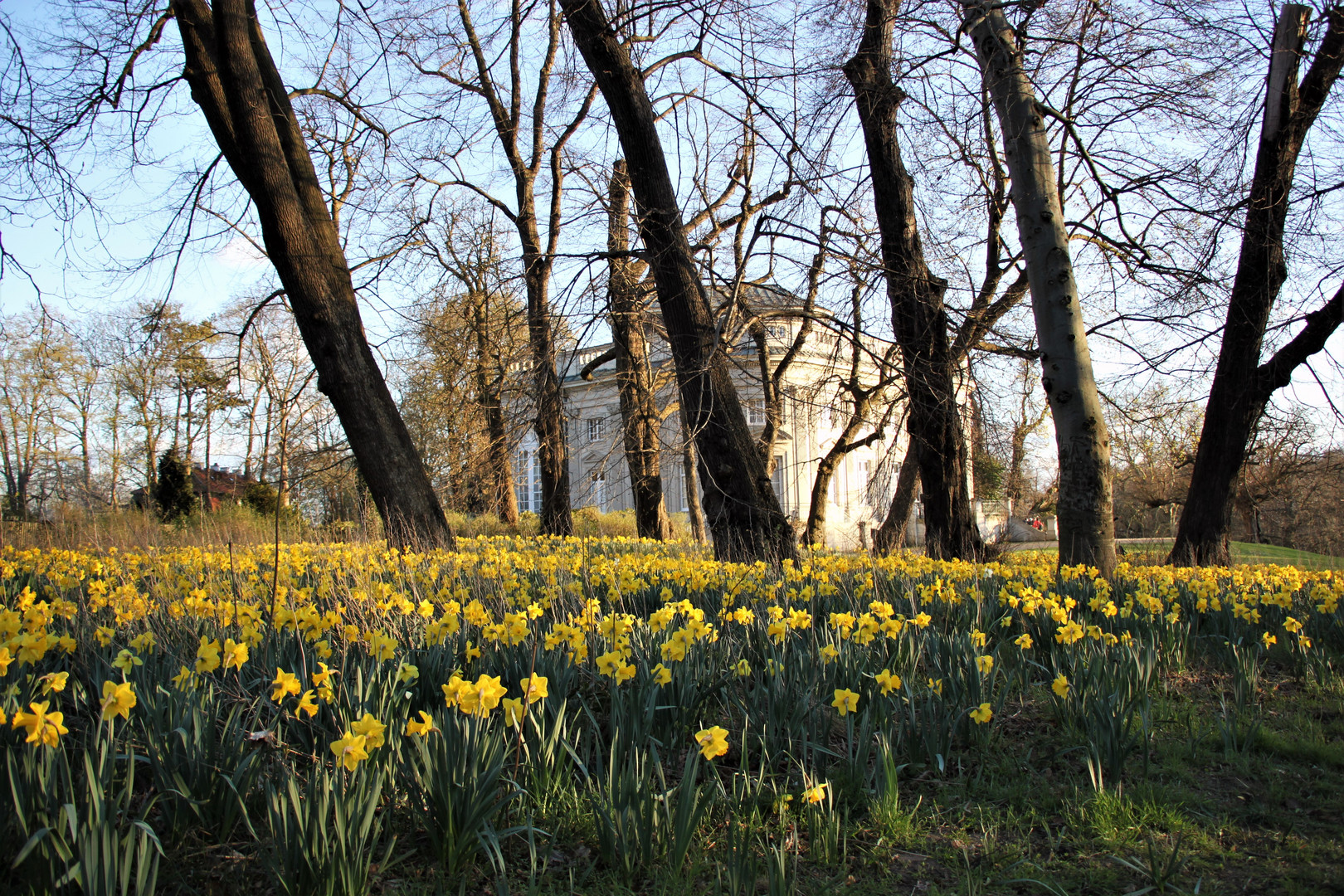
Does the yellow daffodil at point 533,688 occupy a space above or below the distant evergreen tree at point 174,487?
below

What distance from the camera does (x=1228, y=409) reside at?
28.6 ft

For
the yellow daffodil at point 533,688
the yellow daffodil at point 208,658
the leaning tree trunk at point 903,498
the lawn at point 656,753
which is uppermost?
the leaning tree trunk at point 903,498

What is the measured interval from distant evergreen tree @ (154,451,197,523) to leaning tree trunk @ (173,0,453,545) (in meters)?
14.9

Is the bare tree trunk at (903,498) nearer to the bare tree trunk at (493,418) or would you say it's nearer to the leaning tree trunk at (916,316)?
the leaning tree trunk at (916,316)

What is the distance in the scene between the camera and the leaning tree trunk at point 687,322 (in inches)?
259

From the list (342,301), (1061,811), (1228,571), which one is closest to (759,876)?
(1061,811)

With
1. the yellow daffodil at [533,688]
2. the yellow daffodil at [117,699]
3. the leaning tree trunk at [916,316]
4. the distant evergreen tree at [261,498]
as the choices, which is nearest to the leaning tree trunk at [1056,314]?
the leaning tree trunk at [916,316]

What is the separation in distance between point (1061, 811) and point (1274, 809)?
72 centimetres

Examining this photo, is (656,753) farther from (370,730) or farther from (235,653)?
(235,653)

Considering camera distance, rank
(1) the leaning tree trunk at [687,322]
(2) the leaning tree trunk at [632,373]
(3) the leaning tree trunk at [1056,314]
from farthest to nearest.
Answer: (2) the leaning tree trunk at [632,373]
(1) the leaning tree trunk at [687,322]
(3) the leaning tree trunk at [1056,314]

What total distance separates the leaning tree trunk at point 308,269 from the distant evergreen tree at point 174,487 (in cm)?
1490

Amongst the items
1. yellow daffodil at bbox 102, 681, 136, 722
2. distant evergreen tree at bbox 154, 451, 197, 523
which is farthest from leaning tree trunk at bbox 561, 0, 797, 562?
distant evergreen tree at bbox 154, 451, 197, 523

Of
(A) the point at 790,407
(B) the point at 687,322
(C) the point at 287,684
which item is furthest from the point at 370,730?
(A) the point at 790,407

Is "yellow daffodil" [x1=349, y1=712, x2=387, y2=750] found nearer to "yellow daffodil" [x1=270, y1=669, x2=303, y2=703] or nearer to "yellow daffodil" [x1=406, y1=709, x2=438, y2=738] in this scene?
"yellow daffodil" [x1=406, y1=709, x2=438, y2=738]
